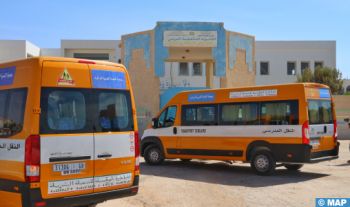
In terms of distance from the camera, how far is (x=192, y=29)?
25734 millimetres

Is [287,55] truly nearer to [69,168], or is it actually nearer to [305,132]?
[305,132]

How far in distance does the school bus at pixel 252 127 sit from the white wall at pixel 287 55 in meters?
34.6

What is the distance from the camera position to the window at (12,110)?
22.1ft

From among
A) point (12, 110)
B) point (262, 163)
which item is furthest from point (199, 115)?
point (12, 110)

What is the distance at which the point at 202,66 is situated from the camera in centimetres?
4612

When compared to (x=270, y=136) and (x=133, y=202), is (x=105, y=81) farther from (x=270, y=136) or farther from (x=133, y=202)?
(x=270, y=136)

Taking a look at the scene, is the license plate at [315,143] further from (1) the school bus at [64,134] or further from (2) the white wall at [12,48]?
(2) the white wall at [12,48]

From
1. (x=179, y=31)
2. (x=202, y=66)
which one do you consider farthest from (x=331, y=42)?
(x=179, y=31)

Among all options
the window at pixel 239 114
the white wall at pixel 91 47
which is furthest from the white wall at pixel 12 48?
the window at pixel 239 114

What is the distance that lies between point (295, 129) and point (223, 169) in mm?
3111

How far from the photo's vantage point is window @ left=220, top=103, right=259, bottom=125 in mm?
13055

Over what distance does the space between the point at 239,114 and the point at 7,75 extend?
771 centimetres

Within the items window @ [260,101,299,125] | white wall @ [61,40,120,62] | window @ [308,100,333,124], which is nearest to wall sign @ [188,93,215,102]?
window @ [260,101,299,125]

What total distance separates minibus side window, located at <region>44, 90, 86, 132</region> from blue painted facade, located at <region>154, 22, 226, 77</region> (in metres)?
19.1
